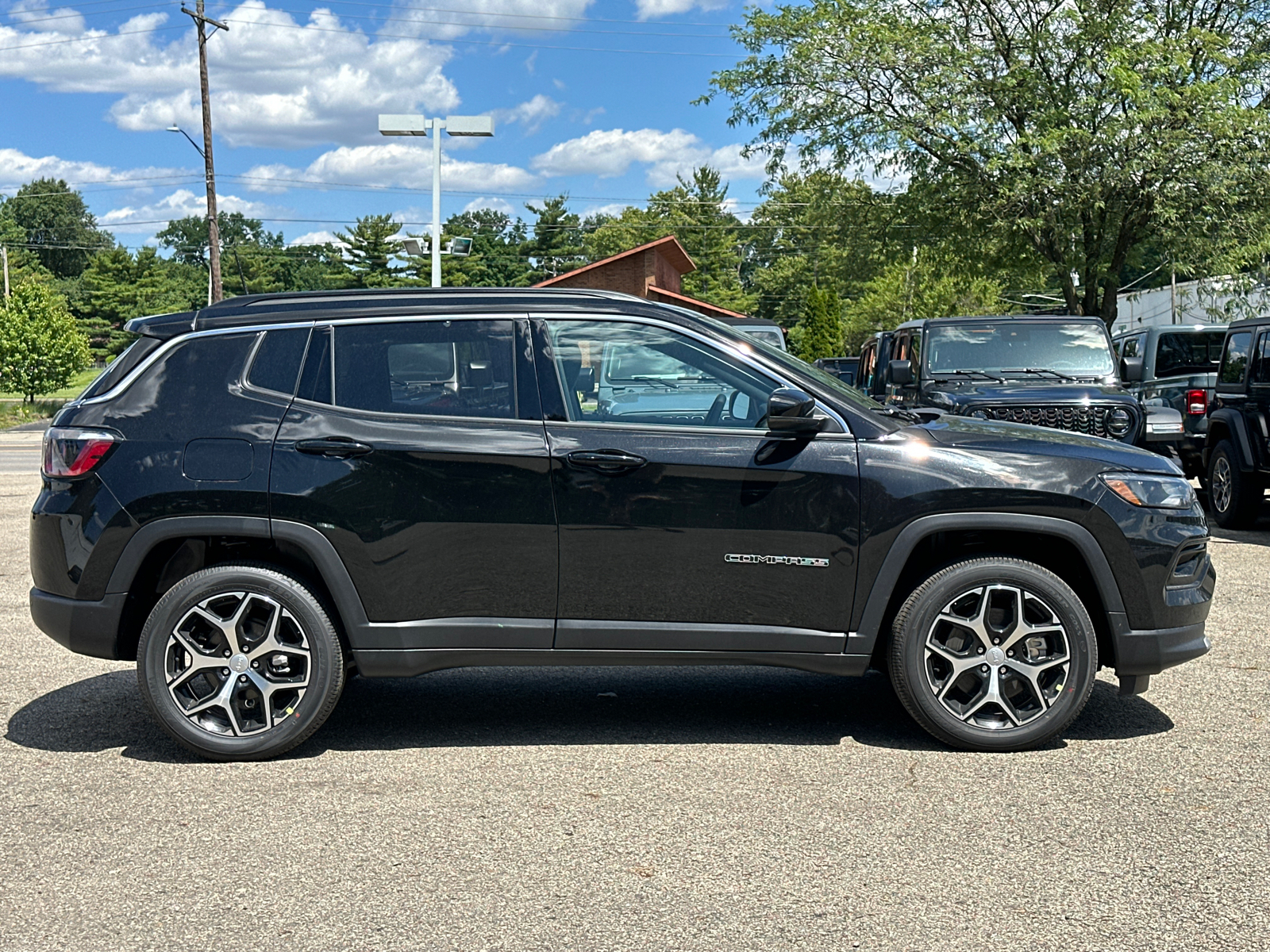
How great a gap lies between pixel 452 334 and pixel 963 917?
2890 mm

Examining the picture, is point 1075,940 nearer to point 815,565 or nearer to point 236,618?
point 815,565

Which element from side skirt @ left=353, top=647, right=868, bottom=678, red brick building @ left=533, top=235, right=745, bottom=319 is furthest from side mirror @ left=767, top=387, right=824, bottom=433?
red brick building @ left=533, top=235, right=745, bottom=319

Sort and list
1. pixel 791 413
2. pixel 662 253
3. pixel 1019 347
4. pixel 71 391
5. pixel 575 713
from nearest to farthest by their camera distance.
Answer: pixel 791 413
pixel 575 713
pixel 1019 347
pixel 662 253
pixel 71 391

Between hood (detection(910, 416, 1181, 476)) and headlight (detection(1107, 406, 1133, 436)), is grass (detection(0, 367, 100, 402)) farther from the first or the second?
hood (detection(910, 416, 1181, 476))

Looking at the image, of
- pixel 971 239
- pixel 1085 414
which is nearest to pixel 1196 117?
pixel 971 239

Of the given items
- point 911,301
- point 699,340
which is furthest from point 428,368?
Result: point 911,301

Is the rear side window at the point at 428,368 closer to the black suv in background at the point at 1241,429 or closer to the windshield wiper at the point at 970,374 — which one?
the windshield wiper at the point at 970,374

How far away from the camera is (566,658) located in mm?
5168

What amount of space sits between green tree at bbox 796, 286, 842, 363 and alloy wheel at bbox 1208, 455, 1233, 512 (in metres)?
52.8

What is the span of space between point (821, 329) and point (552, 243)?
1485 inches

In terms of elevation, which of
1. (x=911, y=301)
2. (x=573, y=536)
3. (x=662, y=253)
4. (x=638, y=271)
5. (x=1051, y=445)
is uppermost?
(x=662, y=253)

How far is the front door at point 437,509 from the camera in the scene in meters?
5.08

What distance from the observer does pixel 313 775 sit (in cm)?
499

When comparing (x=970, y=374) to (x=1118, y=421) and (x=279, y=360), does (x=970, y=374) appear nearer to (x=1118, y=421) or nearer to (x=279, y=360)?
(x=1118, y=421)
